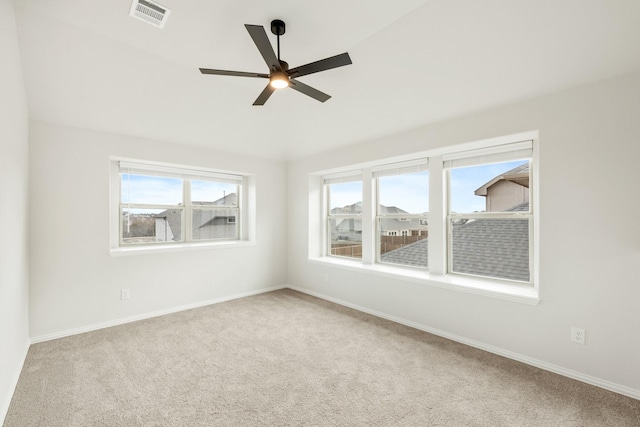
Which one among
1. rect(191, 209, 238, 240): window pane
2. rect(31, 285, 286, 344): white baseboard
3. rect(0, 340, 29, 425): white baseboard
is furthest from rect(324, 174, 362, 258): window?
rect(0, 340, 29, 425): white baseboard

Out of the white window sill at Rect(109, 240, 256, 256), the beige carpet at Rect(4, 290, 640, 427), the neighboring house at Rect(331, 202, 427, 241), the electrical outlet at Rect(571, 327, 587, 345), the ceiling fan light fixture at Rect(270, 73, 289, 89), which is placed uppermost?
the ceiling fan light fixture at Rect(270, 73, 289, 89)

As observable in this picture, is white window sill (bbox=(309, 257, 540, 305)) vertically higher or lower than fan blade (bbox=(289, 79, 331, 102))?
lower

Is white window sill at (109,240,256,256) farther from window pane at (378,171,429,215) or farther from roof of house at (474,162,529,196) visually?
roof of house at (474,162,529,196)

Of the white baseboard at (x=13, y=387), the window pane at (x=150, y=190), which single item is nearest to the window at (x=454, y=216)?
the window pane at (x=150, y=190)

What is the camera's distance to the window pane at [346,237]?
4.68m

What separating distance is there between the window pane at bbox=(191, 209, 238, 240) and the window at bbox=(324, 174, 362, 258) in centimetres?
169

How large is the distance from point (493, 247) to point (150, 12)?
382cm

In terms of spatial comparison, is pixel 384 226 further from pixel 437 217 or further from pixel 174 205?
pixel 174 205

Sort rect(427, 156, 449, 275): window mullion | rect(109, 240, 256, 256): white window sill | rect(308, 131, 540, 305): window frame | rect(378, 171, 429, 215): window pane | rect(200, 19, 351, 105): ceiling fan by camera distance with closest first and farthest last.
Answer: rect(200, 19, 351, 105): ceiling fan < rect(308, 131, 540, 305): window frame < rect(427, 156, 449, 275): window mullion < rect(109, 240, 256, 256): white window sill < rect(378, 171, 429, 215): window pane

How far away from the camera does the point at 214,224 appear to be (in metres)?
4.88

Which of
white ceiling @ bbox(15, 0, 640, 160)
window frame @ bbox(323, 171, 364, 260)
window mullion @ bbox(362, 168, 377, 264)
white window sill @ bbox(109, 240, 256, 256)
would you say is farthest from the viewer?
window frame @ bbox(323, 171, 364, 260)

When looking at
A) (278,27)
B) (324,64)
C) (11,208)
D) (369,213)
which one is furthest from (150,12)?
(369,213)

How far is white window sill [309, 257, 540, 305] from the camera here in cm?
273

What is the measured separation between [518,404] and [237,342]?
8.25ft
